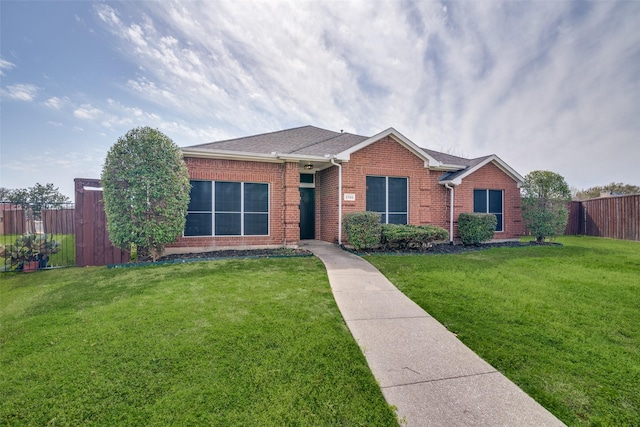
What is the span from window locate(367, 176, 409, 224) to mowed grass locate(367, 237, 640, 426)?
2841mm

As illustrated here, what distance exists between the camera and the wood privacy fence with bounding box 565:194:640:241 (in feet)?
42.4

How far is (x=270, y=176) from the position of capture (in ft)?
31.1

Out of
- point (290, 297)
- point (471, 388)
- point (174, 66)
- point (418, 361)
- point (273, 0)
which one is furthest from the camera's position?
point (174, 66)

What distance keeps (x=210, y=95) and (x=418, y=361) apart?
1236 cm

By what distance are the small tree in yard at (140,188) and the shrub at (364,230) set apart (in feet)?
18.2

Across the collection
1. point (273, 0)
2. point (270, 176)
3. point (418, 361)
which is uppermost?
point (273, 0)

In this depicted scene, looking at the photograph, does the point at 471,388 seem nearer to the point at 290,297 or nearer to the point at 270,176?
the point at 290,297

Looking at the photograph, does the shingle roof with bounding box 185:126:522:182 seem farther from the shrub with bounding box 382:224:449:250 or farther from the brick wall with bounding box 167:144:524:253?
the shrub with bounding box 382:224:449:250

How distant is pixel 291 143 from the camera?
11.1 m

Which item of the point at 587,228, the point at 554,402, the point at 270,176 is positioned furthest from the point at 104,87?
the point at 587,228

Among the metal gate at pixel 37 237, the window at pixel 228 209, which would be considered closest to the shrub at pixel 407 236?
the window at pixel 228 209

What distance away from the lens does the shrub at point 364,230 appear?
862 centimetres

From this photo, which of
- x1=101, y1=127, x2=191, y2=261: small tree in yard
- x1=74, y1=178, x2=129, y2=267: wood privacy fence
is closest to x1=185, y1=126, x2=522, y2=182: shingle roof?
x1=101, y1=127, x2=191, y2=261: small tree in yard

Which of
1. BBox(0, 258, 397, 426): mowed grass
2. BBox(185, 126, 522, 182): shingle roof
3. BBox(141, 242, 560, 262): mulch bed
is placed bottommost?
BBox(0, 258, 397, 426): mowed grass
